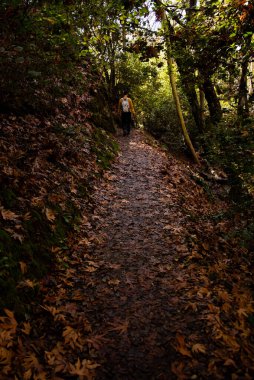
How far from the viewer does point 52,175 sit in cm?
689

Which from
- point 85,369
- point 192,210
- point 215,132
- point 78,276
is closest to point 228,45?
point 215,132

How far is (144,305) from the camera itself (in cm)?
439

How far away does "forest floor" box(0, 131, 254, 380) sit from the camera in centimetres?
344

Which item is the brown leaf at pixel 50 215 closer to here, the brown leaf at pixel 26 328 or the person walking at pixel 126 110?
the brown leaf at pixel 26 328

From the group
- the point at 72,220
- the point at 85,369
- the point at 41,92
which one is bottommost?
the point at 85,369

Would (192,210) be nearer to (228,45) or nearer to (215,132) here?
(215,132)

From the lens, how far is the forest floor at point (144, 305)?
3.44m

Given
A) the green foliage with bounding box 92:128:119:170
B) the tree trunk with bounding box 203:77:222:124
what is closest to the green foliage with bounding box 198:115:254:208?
the tree trunk with bounding box 203:77:222:124

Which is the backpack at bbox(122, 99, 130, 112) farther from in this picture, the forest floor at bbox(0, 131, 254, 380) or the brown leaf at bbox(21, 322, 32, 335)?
the brown leaf at bbox(21, 322, 32, 335)

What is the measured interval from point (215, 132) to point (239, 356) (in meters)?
8.17

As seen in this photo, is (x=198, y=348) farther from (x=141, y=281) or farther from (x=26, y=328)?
(x=26, y=328)

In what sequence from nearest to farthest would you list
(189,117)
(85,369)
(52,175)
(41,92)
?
1. (85,369)
2. (52,175)
3. (41,92)
4. (189,117)

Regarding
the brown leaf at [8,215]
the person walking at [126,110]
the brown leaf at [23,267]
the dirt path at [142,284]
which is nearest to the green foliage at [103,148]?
the dirt path at [142,284]

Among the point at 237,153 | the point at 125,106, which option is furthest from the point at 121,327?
the point at 125,106
